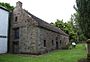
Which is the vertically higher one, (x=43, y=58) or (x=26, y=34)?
(x=26, y=34)

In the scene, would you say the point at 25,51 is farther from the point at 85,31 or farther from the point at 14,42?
the point at 85,31

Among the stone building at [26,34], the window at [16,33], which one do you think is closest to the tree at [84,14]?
the stone building at [26,34]

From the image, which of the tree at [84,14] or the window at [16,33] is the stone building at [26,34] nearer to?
the window at [16,33]

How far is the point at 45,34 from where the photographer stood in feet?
105

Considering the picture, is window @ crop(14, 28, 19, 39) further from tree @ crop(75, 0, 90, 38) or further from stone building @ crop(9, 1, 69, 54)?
tree @ crop(75, 0, 90, 38)

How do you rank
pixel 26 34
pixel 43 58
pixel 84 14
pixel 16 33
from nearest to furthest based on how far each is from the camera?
pixel 84 14 → pixel 43 58 → pixel 26 34 → pixel 16 33

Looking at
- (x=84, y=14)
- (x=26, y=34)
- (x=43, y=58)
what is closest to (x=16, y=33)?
(x=26, y=34)

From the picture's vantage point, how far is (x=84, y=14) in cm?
1647

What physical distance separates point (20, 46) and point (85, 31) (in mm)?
15815

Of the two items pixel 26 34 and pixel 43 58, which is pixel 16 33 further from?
pixel 43 58

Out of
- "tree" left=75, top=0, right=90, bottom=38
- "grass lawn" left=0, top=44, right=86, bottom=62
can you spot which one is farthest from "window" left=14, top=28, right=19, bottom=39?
"tree" left=75, top=0, right=90, bottom=38

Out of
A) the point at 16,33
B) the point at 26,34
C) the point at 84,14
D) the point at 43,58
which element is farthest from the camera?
the point at 16,33

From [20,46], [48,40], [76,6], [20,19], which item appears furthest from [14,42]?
[76,6]

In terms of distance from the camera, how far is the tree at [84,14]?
53.3ft
